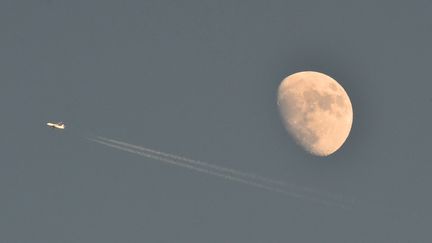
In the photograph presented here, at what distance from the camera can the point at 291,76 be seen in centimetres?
18262

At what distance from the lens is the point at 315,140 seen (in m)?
176

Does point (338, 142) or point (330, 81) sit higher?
point (330, 81)

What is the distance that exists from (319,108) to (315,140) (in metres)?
6.77

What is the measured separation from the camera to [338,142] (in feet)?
591

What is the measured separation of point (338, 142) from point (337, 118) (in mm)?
6575

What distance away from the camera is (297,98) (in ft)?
575

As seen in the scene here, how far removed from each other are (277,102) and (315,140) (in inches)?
438

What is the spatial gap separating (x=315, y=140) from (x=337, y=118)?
6276mm

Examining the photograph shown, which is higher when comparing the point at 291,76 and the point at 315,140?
the point at 291,76

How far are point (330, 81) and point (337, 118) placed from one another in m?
9.59

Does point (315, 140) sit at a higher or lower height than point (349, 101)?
lower

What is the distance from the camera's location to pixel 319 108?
174 metres

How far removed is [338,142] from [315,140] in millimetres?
6594

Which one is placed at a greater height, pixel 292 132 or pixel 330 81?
pixel 330 81
